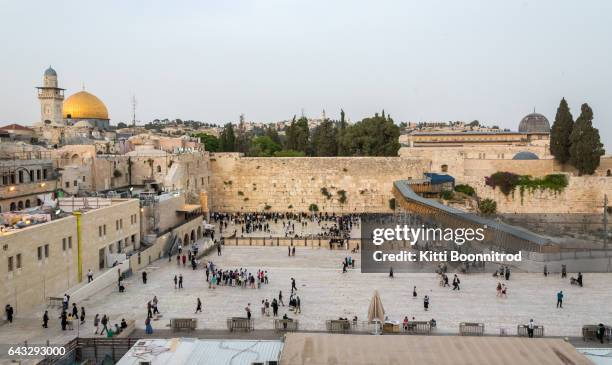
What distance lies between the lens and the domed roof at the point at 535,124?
167 ft

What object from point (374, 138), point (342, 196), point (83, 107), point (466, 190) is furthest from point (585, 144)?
point (83, 107)

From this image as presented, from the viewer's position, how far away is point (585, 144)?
107 feet

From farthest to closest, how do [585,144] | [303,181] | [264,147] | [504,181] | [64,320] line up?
[264,147], [303,181], [504,181], [585,144], [64,320]

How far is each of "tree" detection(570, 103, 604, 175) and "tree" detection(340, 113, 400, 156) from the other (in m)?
12.0

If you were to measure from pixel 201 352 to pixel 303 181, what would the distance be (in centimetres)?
2855

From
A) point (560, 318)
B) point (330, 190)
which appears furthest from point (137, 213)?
point (330, 190)

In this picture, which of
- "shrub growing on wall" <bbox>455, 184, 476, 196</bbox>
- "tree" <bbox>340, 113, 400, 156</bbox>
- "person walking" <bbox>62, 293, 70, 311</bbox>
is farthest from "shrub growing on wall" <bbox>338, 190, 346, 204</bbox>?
"person walking" <bbox>62, 293, 70, 311</bbox>

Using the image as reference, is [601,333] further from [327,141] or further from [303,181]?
[327,141]

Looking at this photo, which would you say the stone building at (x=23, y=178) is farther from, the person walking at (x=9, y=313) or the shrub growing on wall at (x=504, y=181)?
the shrub growing on wall at (x=504, y=181)

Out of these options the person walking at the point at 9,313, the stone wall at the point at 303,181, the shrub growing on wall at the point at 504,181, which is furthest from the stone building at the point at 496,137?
the person walking at the point at 9,313

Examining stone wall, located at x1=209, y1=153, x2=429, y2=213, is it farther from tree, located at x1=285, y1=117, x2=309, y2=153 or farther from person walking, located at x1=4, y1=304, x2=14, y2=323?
person walking, located at x1=4, y1=304, x2=14, y2=323

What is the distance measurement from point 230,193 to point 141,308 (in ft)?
77.2

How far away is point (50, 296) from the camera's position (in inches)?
580

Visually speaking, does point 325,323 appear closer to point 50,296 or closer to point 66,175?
point 50,296
